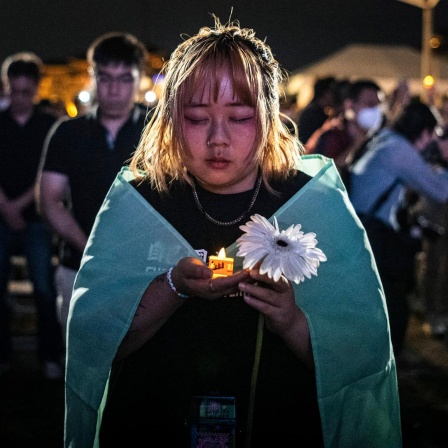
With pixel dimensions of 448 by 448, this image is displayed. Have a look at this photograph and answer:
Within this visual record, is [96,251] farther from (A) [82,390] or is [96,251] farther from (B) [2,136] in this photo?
(B) [2,136]

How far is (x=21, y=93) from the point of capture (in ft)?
21.3

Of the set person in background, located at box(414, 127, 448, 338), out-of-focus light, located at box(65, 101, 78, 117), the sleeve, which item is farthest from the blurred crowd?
out-of-focus light, located at box(65, 101, 78, 117)

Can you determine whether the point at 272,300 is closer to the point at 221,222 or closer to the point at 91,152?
the point at 221,222

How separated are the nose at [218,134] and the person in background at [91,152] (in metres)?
2.18

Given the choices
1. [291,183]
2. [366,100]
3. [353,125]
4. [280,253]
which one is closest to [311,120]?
[353,125]

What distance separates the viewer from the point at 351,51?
31.7 meters

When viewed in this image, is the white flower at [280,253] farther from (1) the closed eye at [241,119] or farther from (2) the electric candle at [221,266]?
(1) the closed eye at [241,119]

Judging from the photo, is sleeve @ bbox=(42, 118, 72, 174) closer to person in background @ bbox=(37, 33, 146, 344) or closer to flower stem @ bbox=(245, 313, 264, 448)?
person in background @ bbox=(37, 33, 146, 344)

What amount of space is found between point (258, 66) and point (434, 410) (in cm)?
395

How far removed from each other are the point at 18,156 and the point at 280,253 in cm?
489

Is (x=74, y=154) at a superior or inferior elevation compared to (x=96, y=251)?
superior

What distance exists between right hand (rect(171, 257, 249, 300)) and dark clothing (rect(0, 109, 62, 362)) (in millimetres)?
4341

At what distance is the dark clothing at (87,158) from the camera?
175 inches

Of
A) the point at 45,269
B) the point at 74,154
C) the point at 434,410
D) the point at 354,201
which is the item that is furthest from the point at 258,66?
the point at 45,269
